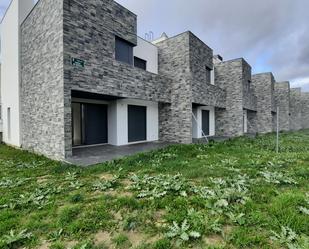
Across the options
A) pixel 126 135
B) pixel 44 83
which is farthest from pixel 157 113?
pixel 44 83

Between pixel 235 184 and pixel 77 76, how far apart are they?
628 cm

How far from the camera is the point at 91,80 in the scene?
302 inches

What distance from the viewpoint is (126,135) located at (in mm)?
10938

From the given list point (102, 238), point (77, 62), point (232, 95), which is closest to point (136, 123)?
point (77, 62)

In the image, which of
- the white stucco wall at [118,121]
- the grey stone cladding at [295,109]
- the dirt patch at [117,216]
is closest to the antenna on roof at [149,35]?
the white stucco wall at [118,121]

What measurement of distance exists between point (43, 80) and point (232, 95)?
15.0 m

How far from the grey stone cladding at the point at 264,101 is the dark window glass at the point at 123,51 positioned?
724 inches

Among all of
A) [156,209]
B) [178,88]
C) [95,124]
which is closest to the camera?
[156,209]

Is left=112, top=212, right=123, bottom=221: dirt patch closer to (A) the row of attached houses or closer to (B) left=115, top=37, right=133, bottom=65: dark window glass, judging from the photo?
(A) the row of attached houses

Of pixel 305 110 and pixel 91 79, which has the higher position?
pixel 305 110

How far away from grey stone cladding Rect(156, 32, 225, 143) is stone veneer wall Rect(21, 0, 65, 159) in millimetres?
6946

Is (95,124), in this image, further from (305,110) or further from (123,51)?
(305,110)

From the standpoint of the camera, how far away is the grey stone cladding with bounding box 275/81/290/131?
27.8 meters

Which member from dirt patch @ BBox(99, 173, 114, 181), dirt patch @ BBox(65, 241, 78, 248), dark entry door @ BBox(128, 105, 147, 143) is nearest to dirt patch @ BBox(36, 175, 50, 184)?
dirt patch @ BBox(99, 173, 114, 181)
